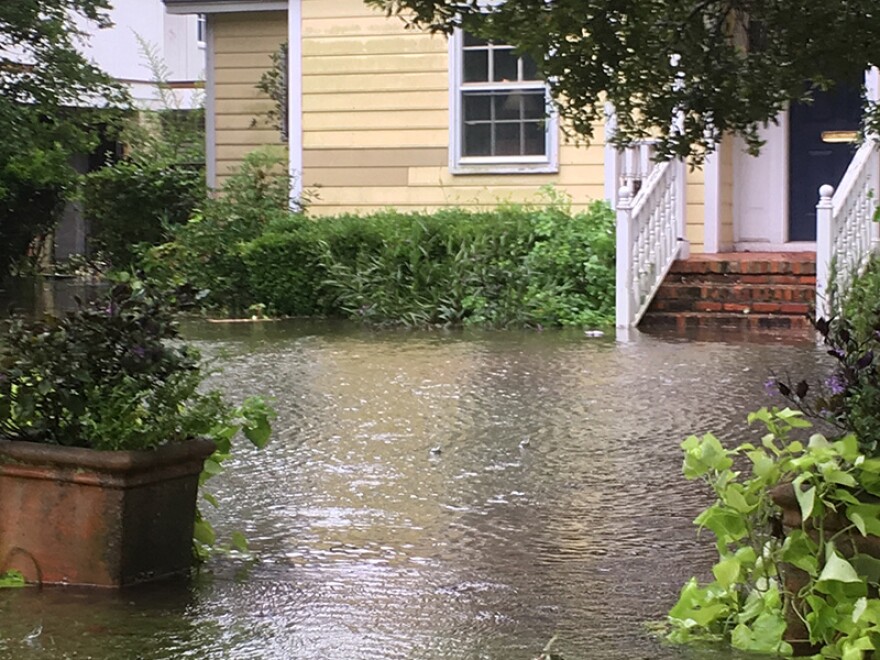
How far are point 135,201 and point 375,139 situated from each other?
19.4ft

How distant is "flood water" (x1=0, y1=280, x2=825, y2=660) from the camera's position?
4520mm

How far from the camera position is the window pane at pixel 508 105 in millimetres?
17609

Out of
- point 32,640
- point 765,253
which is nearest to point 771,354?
point 765,253

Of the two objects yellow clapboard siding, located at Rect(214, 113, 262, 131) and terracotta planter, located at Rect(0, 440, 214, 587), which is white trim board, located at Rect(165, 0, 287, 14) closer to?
yellow clapboard siding, located at Rect(214, 113, 262, 131)

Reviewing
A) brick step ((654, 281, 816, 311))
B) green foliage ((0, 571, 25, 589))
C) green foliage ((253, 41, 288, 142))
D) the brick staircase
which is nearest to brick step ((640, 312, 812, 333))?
the brick staircase

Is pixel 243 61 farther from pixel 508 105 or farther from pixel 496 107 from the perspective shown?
pixel 508 105

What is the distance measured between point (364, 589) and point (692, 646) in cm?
132

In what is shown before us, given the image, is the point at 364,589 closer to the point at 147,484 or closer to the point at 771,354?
the point at 147,484

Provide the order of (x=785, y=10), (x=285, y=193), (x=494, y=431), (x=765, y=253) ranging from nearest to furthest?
(x=785, y=10) → (x=494, y=431) → (x=765, y=253) → (x=285, y=193)

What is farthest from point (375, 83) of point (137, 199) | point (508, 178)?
point (137, 199)

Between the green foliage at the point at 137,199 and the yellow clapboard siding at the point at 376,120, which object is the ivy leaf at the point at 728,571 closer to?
the yellow clapboard siding at the point at 376,120

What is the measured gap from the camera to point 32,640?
439cm

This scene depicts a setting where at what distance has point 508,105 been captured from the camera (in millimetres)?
17656

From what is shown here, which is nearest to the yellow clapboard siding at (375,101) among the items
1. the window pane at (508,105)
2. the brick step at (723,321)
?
the window pane at (508,105)
